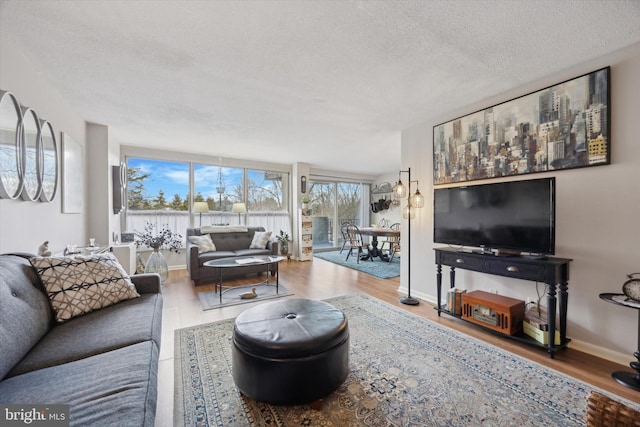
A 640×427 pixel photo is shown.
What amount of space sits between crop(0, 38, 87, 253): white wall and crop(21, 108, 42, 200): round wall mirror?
9 centimetres

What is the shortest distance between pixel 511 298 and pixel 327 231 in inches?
224

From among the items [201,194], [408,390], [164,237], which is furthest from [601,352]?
[201,194]

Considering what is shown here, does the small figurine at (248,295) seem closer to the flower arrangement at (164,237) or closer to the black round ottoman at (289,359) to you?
the black round ottoman at (289,359)

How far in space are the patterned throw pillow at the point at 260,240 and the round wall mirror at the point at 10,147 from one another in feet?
11.2

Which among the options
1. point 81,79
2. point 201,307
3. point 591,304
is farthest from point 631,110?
point 81,79

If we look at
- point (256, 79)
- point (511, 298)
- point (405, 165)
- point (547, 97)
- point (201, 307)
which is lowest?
point (201, 307)

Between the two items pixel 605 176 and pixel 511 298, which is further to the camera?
pixel 511 298

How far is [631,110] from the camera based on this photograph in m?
1.97

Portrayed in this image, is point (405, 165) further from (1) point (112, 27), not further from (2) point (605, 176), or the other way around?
(1) point (112, 27)

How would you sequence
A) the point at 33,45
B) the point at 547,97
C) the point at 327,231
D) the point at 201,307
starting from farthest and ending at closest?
the point at 327,231 → the point at 201,307 → the point at 547,97 → the point at 33,45

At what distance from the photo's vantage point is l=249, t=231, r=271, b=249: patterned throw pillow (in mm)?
5043

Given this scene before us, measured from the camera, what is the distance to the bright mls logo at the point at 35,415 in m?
0.88

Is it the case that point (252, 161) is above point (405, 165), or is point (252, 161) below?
above

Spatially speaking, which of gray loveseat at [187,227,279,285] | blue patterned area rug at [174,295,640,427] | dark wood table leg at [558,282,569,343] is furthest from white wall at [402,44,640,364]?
gray loveseat at [187,227,279,285]
